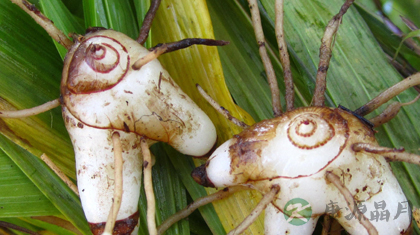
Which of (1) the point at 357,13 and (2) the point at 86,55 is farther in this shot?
(1) the point at 357,13

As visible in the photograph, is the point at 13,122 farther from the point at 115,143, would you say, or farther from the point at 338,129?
the point at 338,129

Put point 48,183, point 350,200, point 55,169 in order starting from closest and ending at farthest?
point 350,200
point 55,169
point 48,183

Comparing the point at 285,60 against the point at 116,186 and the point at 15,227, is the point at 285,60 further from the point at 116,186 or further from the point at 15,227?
the point at 15,227

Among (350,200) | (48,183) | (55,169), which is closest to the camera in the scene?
(350,200)

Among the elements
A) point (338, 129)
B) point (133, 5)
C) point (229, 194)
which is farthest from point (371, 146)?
point (133, 5)

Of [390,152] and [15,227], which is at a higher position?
[15,227]

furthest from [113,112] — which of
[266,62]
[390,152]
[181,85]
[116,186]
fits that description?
[390,152]

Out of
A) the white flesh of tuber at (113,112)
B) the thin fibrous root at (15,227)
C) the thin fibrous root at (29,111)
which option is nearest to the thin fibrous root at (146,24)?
the white flesh of tuber at (113,112)

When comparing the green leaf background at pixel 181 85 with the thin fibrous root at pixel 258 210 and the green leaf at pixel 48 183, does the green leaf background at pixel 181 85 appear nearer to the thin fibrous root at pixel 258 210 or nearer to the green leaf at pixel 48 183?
the green leaf at pixel 48 183
